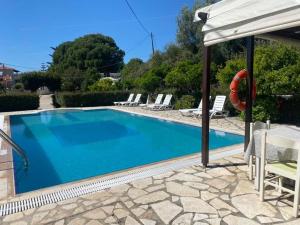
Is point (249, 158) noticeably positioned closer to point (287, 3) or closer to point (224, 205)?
point (224, 205)

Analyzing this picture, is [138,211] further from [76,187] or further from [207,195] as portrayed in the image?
[76,187]

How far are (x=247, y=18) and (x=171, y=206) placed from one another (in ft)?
7.93

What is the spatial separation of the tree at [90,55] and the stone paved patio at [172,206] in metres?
37.7

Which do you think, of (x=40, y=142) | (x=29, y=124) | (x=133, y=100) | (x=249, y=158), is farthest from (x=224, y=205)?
(x=133, y=100)

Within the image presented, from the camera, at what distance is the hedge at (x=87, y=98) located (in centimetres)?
1792

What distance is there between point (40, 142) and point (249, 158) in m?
6.92

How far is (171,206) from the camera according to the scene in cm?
330

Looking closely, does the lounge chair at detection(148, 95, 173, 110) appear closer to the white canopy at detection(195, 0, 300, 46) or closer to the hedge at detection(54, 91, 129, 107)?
the hedge at detection(54, 91, 129, 107)

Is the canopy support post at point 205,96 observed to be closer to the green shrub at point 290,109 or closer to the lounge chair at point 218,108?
the green shrub at point 290,109

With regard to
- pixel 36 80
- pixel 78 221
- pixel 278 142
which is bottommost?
pixel 78 221

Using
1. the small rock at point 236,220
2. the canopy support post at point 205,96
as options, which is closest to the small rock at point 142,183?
the canopy support post at point 205,96

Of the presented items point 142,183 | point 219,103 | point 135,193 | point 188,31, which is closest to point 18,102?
point 219,103

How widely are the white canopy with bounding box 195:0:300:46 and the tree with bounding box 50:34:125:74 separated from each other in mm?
37385

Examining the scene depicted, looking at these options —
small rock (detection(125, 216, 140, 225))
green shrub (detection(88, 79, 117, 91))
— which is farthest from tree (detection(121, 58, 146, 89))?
small rock (detection(125, 216, 140, 225))
